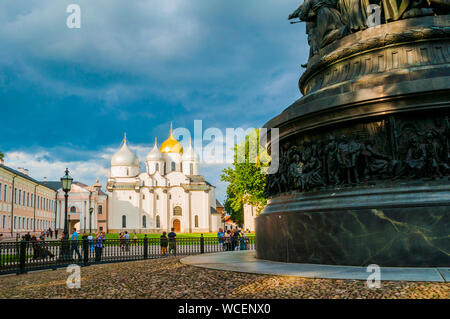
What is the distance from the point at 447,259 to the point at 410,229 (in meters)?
0.69

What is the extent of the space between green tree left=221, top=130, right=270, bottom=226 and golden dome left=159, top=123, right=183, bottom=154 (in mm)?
55322

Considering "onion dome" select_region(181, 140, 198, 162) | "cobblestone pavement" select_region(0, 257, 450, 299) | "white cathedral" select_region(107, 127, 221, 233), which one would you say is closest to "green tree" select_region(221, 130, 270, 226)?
"cobblestone pavement" select_region(0, 257, 450, 299)

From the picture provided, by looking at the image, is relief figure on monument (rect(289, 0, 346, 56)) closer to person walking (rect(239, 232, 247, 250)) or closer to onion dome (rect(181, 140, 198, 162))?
person walking (rect(239, 232, 247, 250))

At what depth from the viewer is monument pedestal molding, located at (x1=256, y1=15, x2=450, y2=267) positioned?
695 cm

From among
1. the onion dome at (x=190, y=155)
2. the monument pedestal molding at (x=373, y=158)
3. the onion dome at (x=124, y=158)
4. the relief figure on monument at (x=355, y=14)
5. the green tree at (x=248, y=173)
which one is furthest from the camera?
the onion dome at (x=190, y=155)

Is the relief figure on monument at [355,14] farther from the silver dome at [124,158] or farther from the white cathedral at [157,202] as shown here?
the silver dome at [124,158]

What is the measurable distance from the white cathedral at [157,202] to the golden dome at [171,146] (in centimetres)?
677

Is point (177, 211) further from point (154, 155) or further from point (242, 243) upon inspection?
point (242, 243)

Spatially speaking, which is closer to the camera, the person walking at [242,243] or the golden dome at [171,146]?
the person walking at [242,243]

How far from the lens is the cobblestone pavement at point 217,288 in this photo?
16.2ft

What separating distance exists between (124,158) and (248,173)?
58.9m

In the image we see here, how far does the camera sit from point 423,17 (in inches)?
335

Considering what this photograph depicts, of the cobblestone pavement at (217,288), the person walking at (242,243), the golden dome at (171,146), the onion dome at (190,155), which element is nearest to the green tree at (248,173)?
the person walking at (242,243)
